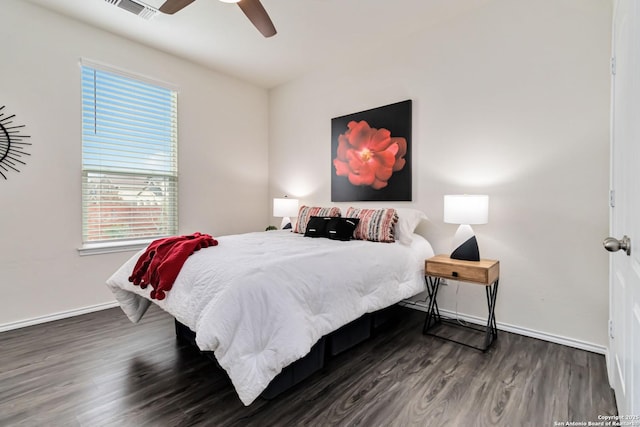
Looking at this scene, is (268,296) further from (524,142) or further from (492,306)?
(524,142)

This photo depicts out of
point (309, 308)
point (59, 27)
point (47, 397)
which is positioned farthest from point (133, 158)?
point (309, 308)

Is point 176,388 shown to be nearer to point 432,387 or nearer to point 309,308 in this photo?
point 309,308

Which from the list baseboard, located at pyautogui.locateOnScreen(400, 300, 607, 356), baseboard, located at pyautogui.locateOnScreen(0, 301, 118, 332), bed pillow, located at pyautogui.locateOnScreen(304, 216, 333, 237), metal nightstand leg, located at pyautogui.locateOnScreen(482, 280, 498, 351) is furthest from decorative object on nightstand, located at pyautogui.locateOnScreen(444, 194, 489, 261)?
baseboard, located at pyautogui.locateOnScreen(0, 301, 118, 332)

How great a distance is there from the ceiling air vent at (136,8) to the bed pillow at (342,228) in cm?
261

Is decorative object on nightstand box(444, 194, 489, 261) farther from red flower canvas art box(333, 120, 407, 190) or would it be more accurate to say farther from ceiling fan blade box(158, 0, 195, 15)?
ceiling fan blade box(158, 0, 195, 15)

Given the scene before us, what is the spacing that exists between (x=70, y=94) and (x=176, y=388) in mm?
2971

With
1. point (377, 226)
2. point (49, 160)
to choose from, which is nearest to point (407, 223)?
point (377, 226)

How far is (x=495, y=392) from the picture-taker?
1.81 meters

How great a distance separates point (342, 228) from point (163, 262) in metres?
1.58

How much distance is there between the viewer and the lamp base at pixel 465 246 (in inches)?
101

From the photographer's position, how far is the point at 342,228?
300 centimetres

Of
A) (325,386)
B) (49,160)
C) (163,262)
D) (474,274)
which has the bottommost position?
(325,386)

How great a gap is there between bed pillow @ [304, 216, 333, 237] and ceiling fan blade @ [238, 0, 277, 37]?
1.75 metres

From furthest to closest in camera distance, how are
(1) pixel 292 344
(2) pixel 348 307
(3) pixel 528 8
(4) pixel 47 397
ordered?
(3) pixel 528 8
(2) pixel 348 307
(4) pixel 47 397
(1) pixel 292 344
